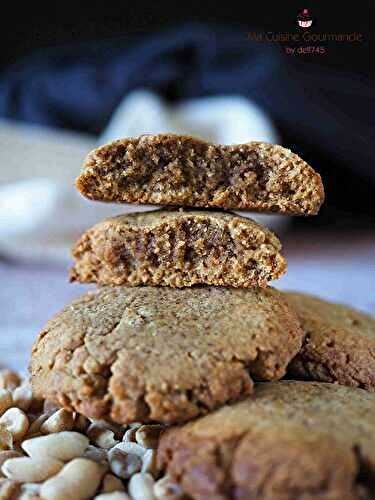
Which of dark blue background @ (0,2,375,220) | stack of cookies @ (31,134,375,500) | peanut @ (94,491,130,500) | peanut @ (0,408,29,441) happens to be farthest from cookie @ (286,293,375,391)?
dark blue background @ (0,2,375,220)

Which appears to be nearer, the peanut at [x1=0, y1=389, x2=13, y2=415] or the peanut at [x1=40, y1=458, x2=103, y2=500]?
the peanut at [x1=40, y1=458, x2=103, y2=500]

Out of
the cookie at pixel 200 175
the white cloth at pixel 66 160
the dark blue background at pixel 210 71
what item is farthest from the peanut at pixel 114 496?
the dark blue background at pixel 210 71

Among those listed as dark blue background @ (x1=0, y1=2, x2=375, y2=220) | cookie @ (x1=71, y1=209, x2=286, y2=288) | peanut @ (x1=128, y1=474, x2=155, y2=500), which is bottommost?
peanut @ (x1=128, y1=474, x2=155, y2=500)

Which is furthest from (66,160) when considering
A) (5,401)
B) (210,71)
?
(5,401)

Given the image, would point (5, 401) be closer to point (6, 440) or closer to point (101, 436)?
point (6, 440)

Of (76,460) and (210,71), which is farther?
(210,71)

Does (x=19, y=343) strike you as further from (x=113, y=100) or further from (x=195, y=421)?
(x=113, y=100)

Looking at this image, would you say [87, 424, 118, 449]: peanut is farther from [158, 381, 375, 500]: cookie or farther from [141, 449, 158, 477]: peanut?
[158, 381, 375, 500]: cookie
